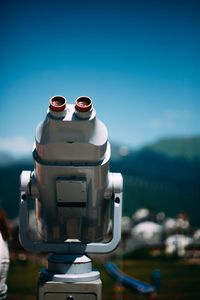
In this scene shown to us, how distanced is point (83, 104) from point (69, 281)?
43.6 inches

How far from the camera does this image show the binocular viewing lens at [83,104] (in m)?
3.23

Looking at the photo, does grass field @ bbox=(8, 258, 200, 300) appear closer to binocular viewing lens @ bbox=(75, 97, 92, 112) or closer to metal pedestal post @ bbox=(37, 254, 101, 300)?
metal pedestal post @ bbox=(37, 254, 101, 300)

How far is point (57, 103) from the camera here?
3.29 metres

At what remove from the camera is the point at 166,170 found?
51656 millimetres

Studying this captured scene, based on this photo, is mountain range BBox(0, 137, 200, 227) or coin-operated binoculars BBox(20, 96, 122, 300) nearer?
coin-operated binoculars BBox(20, 96, 122, 300)

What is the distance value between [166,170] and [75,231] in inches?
1897

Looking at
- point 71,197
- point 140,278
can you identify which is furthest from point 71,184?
point 140,278

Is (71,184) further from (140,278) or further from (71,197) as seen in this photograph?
(140,278)

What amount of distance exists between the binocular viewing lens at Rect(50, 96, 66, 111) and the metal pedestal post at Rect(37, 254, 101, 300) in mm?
1011

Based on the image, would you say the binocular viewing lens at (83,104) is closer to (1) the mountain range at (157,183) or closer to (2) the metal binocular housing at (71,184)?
(2) the metal binocular housing at (71,184)

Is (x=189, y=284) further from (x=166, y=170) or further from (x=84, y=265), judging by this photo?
(x=166, y=170)

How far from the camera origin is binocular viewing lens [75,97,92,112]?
3230 millimetres

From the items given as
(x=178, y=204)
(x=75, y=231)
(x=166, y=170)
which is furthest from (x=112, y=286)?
(x=166, y=170)

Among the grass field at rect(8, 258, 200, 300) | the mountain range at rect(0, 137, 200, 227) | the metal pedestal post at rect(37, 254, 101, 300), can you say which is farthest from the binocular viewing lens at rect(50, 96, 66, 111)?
the mountain range at rect(0, 137, 200, 227)
